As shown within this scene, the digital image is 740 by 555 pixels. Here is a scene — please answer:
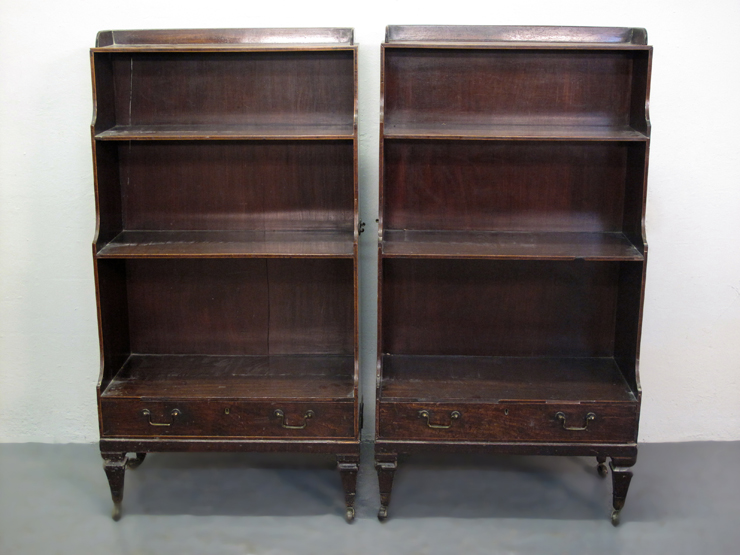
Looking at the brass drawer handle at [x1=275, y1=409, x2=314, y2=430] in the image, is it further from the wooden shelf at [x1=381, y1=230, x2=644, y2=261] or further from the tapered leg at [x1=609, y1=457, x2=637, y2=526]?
the tapered leg at [x1=609, y1=457, x2=637, y2=526]

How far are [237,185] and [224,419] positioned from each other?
84 cm

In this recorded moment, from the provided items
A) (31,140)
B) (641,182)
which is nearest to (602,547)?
(641,182)

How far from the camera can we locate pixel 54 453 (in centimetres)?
324

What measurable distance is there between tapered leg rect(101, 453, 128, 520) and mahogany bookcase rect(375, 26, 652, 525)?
2.99 feet

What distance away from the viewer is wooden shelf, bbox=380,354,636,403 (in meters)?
2.70

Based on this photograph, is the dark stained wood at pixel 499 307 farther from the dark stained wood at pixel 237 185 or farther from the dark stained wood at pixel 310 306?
the dark stained wood at pixel 237 185

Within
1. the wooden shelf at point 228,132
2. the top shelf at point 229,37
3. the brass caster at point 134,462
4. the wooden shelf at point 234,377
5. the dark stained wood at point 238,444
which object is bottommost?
the brass caster at point 134,462

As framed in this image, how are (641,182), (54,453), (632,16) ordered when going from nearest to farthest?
(641,182), (632,16), (54,453)

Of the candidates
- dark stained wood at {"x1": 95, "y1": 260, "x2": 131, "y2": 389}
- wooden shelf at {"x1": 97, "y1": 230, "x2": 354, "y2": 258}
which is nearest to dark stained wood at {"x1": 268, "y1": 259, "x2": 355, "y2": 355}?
wooden shelf at {"x1": 97, "y1": 230, "x2": 354, "y2": 258}

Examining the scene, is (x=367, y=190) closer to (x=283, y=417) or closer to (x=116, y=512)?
(x=283, y=417)

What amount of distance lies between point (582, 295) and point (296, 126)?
4.04ft

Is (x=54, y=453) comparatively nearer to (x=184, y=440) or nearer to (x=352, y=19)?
(x=184, y=440)

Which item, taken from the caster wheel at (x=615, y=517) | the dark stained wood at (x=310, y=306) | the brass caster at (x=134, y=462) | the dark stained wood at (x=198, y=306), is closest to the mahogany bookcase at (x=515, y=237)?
the caster wheel at (x=615, y=517)

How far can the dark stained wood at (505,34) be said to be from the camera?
267 centimetres
